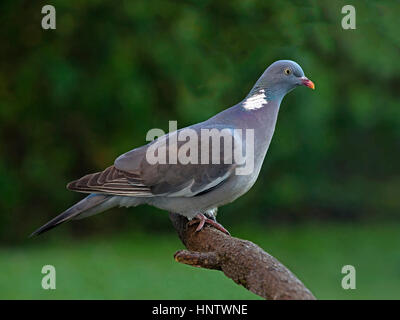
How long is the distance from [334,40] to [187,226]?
4.27 meters

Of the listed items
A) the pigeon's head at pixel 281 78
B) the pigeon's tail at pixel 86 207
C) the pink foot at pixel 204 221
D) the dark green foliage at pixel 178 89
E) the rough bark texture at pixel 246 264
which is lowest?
the rough bark texture at pixel 246 264

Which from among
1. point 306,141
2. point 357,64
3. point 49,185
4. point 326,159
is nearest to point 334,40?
point 357,64

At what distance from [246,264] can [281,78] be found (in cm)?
104

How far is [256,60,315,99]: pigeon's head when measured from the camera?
3039 mm

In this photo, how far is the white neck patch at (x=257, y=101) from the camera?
10.0 ft

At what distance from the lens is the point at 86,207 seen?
9.53 feet

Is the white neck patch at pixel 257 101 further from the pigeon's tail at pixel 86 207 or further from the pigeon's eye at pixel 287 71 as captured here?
the pigeon's tail at pixel 86 207

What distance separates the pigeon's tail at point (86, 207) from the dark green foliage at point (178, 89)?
2.86 meters

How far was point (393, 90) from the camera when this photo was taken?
797cm

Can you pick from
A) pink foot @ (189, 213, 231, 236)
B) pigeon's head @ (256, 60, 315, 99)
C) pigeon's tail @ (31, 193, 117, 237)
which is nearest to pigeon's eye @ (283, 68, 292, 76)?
pigeon's head @ (256, 60, 315, 99)

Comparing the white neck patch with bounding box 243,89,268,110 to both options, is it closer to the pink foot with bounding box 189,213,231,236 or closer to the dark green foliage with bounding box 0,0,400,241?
the pink foot with bounding box 189,213,231,236

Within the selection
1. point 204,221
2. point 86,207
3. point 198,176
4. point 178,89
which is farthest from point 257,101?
point 178,89

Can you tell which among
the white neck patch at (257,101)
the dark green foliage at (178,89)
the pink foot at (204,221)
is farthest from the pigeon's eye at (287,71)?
the dark green foliage at (178,89)

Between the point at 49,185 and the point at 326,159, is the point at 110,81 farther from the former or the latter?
the point at 326,159
